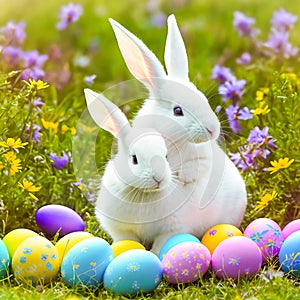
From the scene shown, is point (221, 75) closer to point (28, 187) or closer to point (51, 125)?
point (51, 125)

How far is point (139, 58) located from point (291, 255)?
38.4 inches

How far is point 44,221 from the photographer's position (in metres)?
3.46

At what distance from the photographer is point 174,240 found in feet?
10.3

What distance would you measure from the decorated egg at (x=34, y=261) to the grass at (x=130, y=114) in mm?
45

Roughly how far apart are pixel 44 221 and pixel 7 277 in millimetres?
424

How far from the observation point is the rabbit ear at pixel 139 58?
10.6ft

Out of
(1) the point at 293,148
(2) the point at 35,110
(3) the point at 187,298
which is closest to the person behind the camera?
(3) the point at 187,298

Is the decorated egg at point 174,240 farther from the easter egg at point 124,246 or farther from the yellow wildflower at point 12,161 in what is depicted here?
the yellow wildflower at point 12,161

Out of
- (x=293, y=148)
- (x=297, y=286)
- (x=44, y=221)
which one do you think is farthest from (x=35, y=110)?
Answer: (x=297, y=286)

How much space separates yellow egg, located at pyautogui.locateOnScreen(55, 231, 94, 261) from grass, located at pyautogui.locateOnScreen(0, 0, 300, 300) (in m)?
0.11

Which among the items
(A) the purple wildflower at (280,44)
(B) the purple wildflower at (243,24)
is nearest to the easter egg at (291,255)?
(A) the purple wildflower at (280,44)

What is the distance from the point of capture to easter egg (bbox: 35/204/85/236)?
11.4 feet

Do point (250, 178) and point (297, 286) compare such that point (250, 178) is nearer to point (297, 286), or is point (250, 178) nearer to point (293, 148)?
point (293, 148)

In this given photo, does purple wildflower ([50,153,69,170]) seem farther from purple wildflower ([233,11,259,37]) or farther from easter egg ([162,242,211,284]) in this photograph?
purple wildflower ([233,11,259,37])
